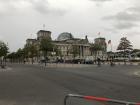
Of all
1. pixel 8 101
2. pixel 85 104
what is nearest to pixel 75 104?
pixel 85 104

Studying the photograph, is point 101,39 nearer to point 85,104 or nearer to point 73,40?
point 73,40

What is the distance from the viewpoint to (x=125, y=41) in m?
156

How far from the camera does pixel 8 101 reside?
45.5 feet

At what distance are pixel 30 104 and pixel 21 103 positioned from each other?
662 mm

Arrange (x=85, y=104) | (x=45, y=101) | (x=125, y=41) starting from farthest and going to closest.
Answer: (x=125, y=41) < (x=45, y=101) < (x=85, y=104)

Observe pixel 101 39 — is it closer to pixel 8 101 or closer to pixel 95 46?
pixel 95 46

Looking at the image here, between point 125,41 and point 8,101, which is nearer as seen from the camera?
point 8,101

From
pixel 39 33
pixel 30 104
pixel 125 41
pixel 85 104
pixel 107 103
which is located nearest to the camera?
pixel 107 103

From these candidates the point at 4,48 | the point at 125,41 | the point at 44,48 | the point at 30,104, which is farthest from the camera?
the point at 125,41

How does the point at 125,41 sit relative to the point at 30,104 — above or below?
above

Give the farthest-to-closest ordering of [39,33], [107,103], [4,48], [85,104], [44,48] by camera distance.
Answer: [39,33]
[44,48]
[4,48]
[85,104]
[107,103]

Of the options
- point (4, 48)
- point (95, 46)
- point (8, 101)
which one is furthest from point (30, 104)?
point (95, 46)

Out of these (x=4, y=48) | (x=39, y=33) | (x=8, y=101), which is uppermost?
(x=39, y=33)

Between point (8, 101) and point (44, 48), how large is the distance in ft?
319
